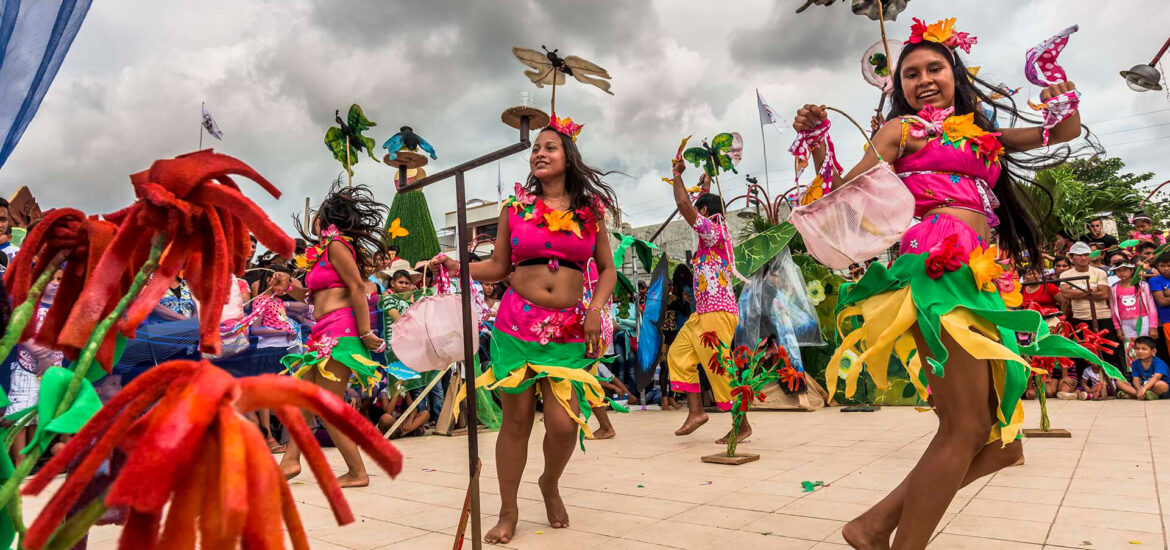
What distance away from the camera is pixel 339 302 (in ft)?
15.1

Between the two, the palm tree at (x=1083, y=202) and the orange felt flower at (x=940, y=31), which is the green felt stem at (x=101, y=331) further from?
the palm tree at (x=1083, y=202)

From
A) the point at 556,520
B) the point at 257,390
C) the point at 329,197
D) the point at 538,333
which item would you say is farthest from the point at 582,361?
the point at 257,390

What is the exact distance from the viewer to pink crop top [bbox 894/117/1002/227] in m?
2.37

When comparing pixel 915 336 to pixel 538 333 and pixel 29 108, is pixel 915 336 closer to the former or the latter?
pixel 538 333

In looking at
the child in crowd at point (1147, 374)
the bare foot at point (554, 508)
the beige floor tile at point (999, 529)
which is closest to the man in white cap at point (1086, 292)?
the child in crowd at point (1147, 374)

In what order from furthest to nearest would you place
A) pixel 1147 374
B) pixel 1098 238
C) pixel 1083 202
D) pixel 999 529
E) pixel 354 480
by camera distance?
pixel 1083 202
pixel 1098 238
pixel 1147 374
pixel 354 480
pixel 999 529

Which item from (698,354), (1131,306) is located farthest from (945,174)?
(1131,306)

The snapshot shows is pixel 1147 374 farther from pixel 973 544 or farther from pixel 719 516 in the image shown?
pixel 719 516

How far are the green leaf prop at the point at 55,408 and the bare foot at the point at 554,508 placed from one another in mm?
2442

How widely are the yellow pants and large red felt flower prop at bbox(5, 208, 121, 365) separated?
16.4 feet

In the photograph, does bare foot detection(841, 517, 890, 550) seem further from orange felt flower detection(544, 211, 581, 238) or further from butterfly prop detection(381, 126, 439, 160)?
butterfly prop detection(381, 126, 439, 160)

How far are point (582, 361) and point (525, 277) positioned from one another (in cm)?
46

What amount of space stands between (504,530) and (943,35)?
2.53 m

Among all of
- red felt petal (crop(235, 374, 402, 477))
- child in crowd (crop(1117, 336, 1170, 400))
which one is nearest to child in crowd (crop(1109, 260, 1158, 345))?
child in crowd (crop(1117, 336, 1170, 400))
